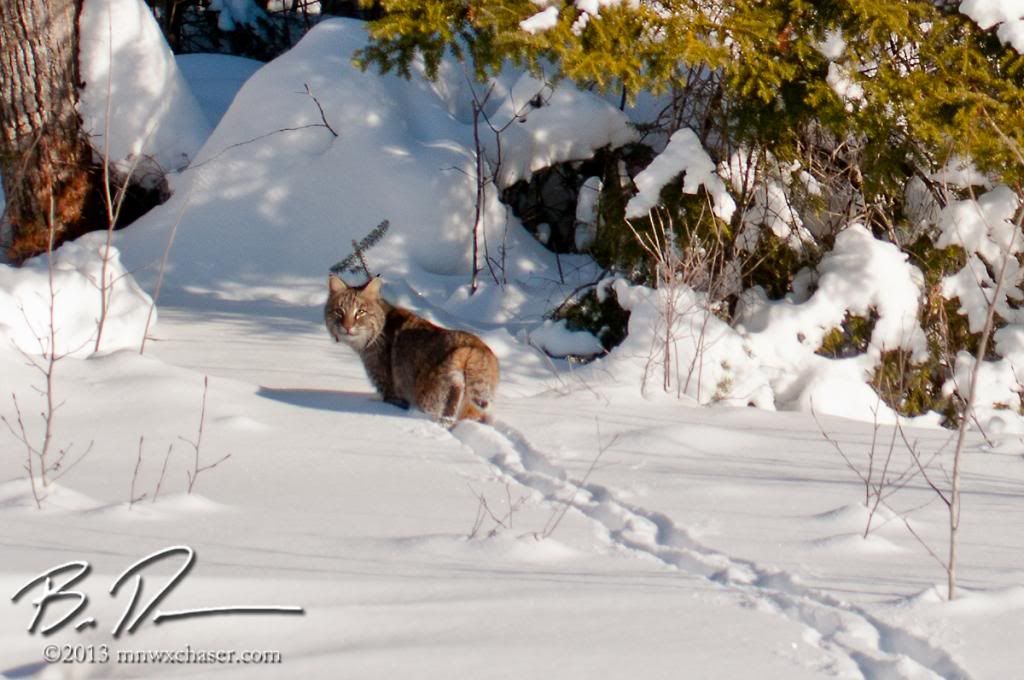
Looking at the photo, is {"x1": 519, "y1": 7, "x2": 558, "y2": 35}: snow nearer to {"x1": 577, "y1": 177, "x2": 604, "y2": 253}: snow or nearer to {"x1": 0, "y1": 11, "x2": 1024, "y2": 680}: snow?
{"x1": 0, "y1": 11, "x2": 1024, "y2": 680}: snow

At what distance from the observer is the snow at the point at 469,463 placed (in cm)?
308

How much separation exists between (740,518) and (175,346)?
4595mm

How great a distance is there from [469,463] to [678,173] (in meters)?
3.40

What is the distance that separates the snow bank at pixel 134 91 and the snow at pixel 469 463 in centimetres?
45

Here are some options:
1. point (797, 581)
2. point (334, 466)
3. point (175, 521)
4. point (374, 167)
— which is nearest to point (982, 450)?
point (797, 581)

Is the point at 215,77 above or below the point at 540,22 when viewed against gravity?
below

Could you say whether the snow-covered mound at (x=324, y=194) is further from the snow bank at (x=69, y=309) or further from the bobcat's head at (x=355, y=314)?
the bobcat's head at (x=355, y=314)

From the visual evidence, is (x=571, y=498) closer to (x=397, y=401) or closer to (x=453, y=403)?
(x=453, y=403)

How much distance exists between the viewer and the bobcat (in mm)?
6203

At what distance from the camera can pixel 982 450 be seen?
620cm

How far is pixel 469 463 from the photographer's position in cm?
540

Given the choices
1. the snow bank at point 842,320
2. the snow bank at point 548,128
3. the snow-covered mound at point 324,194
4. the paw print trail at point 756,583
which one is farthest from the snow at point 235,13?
the paw print trail at point 756,583

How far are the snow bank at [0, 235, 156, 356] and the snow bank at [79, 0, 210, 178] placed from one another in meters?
3.08
